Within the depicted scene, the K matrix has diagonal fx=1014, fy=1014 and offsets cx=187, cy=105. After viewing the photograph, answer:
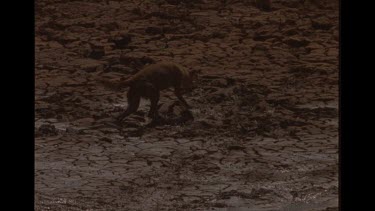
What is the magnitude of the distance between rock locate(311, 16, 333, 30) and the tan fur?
2356mm

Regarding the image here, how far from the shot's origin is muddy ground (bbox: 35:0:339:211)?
467 cm

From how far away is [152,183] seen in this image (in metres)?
4.81

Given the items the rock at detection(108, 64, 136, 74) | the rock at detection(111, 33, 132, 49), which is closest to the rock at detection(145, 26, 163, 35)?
the rock at detection(111, 33, 132, 49)

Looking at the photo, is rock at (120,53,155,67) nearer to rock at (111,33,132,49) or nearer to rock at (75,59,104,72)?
rock at (75,59,104,72)

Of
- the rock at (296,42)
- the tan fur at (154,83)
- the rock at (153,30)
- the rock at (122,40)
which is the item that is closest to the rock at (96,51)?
the rock at (122,40)

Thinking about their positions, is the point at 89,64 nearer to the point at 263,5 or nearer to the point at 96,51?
the point at 96,51

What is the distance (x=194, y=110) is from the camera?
6328mm

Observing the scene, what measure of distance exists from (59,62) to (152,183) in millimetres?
3035

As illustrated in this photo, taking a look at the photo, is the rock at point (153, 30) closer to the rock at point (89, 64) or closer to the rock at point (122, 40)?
the rock at point (122, 40)

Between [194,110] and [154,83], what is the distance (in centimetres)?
32

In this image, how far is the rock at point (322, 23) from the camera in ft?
28.5

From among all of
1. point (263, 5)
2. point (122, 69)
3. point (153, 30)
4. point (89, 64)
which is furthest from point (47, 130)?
point (263, 5)
